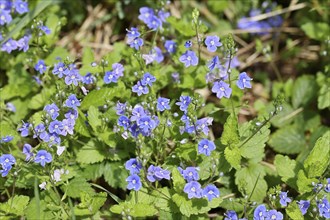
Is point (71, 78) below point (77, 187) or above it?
above

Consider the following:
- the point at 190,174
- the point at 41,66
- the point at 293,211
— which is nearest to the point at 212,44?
the point at 190,174

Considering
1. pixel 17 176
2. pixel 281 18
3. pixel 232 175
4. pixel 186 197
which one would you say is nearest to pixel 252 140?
pixel 232 175

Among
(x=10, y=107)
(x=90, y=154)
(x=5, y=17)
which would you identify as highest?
(x=5, y=17)

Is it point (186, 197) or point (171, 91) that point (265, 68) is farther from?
point (186, 197)

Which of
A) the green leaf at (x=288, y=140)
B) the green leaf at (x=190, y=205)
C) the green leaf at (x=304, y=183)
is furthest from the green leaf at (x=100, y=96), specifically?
the green leaf at (x=304, y=183)

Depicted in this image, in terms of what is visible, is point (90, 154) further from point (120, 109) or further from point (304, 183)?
point (304, 183)

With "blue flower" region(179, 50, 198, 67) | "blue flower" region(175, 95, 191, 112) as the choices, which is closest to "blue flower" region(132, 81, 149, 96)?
"blue flower" region(175, 95, 191, 112)

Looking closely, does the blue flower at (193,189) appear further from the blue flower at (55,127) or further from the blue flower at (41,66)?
the blue flower at (41,66)
